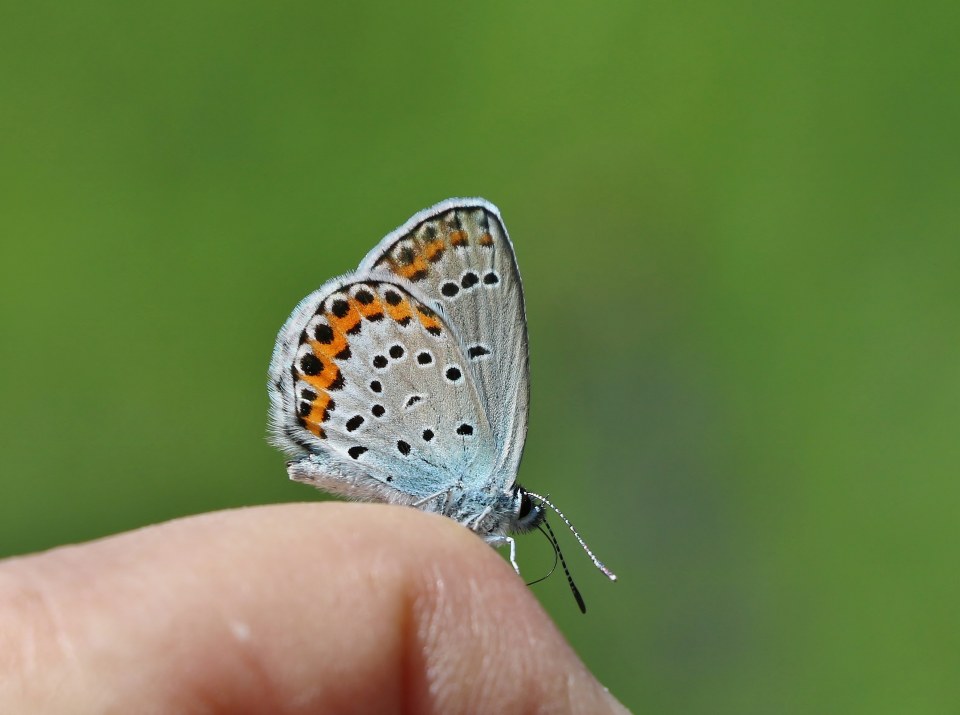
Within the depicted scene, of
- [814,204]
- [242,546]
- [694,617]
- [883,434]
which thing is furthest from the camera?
[814,204]

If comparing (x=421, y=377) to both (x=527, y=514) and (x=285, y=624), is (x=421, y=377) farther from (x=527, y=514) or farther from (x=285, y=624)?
(x=285, y=624)

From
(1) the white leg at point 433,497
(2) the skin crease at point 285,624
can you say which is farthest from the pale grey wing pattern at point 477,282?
(2) the skin crease at point 285,624

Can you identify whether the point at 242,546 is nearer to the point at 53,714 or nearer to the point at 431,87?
the point at 53,714

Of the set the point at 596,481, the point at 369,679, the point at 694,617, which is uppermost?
the point at 369,679

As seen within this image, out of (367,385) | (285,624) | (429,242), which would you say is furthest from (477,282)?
(285,624)

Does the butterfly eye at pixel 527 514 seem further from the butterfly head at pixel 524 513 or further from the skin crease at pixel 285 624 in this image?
the skin crease at pixel 285 624

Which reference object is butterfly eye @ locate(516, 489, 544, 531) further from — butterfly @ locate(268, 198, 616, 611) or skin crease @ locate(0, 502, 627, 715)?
skin crease @ locate(0, 502, 627, 715)

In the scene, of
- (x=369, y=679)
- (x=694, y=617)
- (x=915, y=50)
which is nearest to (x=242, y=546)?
Result: (x=369, y=679)
